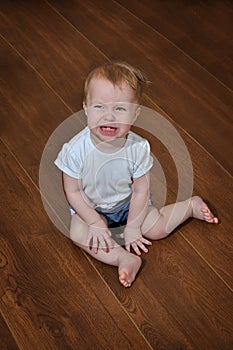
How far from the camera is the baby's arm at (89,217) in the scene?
1.29 meters

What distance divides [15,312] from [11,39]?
103 centimetres

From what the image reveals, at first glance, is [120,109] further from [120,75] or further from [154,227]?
[154,227]

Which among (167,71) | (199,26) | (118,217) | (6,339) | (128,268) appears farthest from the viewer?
(199,26)

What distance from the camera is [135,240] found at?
1.34m

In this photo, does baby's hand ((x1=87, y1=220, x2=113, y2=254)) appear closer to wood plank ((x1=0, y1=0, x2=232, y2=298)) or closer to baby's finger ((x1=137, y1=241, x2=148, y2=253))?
baby's finger ((x1=137, y1=241, x2=148, y2=253))

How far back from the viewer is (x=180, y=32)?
1.98 metres

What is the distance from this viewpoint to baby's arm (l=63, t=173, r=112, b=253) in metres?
1.29

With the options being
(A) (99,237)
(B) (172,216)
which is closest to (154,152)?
(B) (172,216)

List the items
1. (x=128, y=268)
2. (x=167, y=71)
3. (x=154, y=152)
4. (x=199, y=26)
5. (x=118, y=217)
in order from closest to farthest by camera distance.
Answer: (x=128, y=268), (x=118, y=217), (x=154, y=152), (x=167, y=71), (x=199, y=26)

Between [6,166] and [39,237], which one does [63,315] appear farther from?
[6,166]

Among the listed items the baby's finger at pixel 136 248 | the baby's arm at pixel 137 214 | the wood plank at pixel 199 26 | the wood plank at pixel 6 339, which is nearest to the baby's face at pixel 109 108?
the baby's arm at pixel 137 214

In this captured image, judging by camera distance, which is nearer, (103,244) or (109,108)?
(109,108)

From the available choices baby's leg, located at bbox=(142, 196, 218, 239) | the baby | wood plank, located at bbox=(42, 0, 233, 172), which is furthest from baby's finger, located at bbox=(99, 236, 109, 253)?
wood plank, located at bbox=(42, 0, 233, 172)

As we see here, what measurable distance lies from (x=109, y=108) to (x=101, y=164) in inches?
5.4
